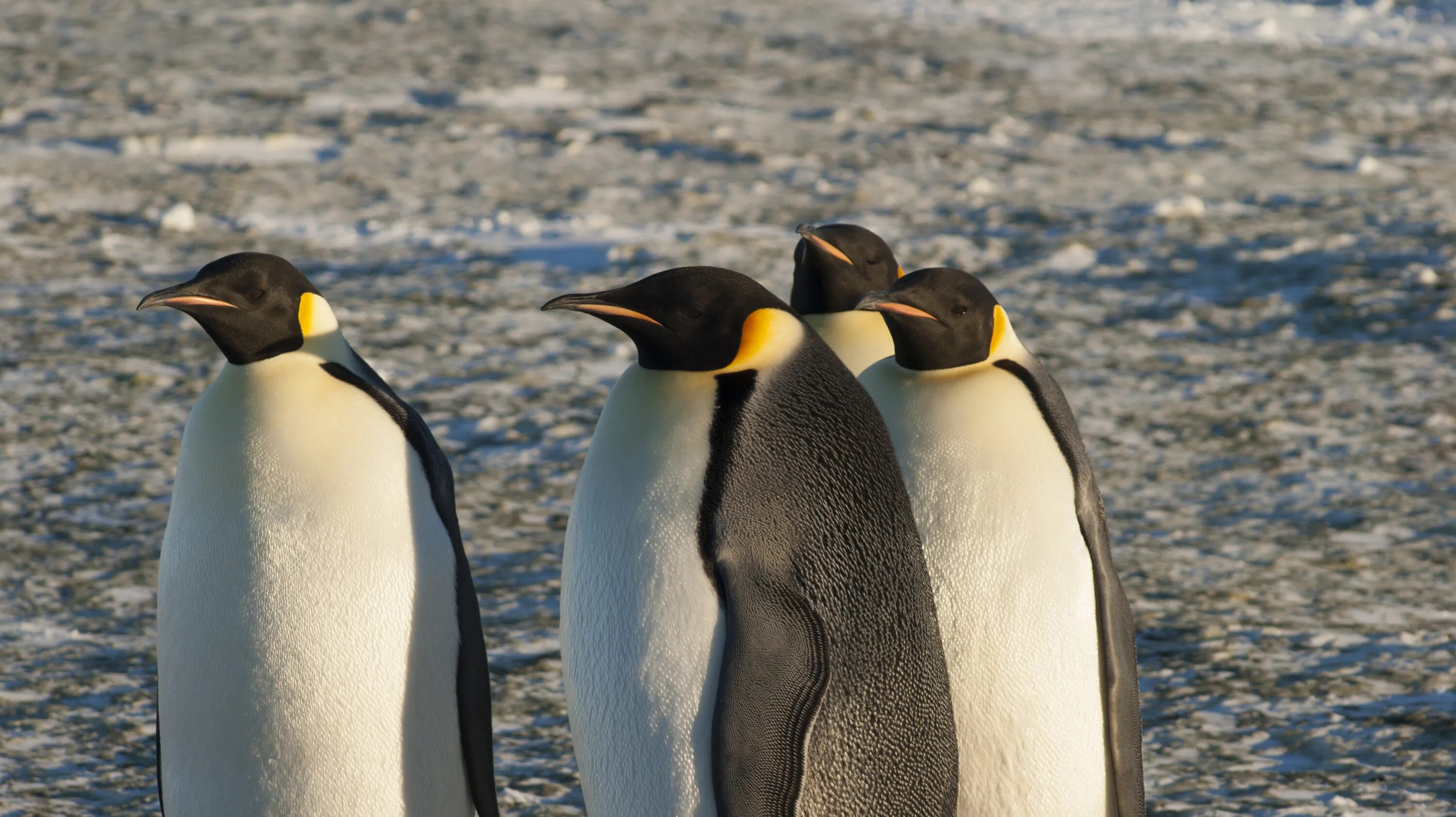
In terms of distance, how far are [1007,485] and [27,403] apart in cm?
369

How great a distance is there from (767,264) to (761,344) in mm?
4641

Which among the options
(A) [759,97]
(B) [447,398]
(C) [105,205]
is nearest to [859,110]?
(A) [759,97]

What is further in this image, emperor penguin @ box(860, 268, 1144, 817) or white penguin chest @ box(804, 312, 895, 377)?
white penguin chest @ box(804, 312, 895, 377)

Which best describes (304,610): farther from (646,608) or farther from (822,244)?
(822,244)

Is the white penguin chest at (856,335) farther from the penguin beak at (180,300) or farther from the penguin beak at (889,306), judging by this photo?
the penguin beak at (180,300)

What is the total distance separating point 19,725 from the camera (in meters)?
3.07

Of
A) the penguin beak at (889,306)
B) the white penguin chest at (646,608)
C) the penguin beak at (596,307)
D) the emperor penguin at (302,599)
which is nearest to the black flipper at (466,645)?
the emperor penguin at (302,599)

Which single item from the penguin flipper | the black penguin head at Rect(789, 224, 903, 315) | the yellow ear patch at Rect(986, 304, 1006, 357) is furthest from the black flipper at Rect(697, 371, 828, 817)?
the black penguin head at Rect(789, 224, 903, 315)

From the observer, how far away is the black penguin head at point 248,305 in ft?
8.10

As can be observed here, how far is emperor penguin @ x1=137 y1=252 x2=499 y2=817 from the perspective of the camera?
2.44m

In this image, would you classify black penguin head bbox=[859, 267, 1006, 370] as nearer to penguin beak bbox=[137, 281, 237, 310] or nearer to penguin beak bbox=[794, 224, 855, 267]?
penguin beak bbox=[794, 224, 855, 267]

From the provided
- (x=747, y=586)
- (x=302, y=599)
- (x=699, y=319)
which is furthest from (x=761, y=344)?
(x=302, y=599)

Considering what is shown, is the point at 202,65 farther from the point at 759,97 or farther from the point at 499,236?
the point at 499,236

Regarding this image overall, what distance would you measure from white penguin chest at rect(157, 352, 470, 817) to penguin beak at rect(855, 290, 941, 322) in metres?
0.78
